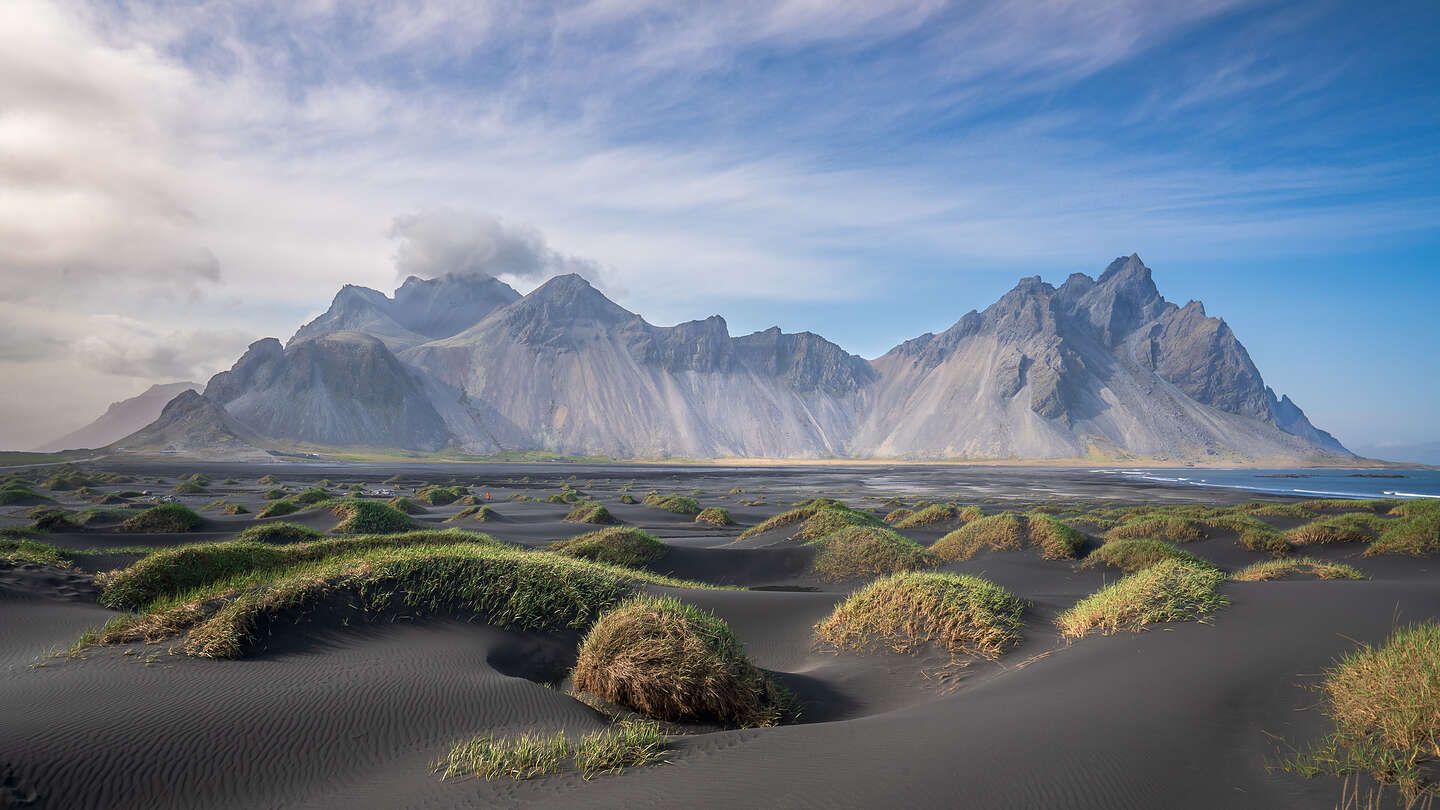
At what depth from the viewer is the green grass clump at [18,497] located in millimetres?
35969

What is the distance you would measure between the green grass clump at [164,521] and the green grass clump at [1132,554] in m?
32.4

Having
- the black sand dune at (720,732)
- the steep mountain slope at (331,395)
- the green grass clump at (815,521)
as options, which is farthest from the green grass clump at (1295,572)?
the steep mountain slope at (331,395)

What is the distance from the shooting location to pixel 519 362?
163m

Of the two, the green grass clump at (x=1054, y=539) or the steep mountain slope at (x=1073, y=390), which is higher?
the steep mountain slope at (x=1073, y=390)

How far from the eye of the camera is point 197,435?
111938 millimetres

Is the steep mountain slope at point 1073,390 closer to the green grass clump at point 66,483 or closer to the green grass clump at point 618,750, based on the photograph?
the green grass clump at point 66,483

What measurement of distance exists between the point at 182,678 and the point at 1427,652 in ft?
36.7

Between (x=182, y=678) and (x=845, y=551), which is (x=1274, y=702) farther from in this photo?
(x=845, y=551)

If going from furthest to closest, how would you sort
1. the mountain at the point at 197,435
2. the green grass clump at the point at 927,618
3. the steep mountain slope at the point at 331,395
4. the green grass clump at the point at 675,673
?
the steep mountain slope at the point at 331,395
the mountain at the point at 197,435
the green grass clump at the point at 927,618
the green grass clump at the point at 675,673

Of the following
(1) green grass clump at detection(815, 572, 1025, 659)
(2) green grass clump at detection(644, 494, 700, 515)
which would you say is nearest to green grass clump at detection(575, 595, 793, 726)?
(1) green grass clump at detection(815, 572, 1025, 659)

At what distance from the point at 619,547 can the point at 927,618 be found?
12.5 m

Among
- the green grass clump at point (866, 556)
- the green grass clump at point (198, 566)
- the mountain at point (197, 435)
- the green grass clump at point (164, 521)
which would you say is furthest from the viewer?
the mountain at point (197, 435)

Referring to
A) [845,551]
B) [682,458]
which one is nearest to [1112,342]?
[682,458]

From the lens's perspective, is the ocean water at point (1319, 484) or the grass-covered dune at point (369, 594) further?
the ocean water at point (1319, 484)
